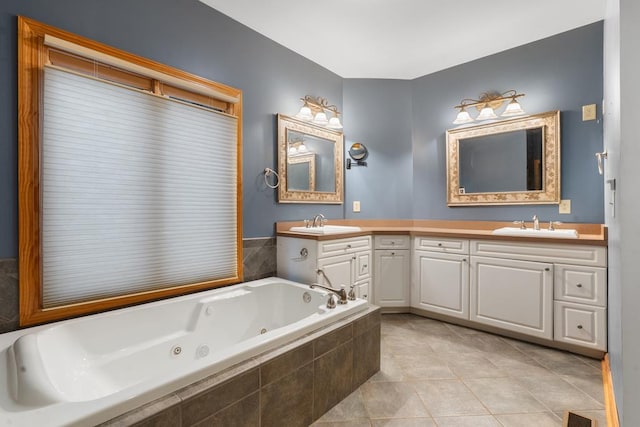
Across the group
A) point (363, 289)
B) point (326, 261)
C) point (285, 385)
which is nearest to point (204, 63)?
point (326, 261)

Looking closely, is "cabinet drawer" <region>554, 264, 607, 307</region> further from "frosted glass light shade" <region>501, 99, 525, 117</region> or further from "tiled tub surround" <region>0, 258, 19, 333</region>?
"tiled tub surround" <region>0, 258, 19, 333</region>

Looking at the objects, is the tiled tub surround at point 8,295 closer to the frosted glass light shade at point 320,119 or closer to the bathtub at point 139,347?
the bathtub at point 139,347

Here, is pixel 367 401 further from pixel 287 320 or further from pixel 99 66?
pixel 99 66

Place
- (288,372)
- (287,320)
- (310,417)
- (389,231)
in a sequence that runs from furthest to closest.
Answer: (389,231), (287,320), (310,417), (288,372)

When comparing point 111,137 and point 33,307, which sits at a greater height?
point 111,137

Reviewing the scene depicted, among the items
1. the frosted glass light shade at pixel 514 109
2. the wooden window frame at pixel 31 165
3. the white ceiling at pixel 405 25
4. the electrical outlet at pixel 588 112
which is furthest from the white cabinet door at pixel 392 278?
the wooden window frame at pixel 31 165

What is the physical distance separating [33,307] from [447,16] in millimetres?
3339

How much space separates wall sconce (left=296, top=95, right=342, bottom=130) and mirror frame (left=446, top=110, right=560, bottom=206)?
1214mm

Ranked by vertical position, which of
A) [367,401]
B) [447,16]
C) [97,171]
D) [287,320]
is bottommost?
[367,401]

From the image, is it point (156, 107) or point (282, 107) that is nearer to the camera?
point (156, 107)

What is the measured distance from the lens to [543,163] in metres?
2.80

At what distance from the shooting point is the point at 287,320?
2.34 meters

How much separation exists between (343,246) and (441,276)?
3.22 ft

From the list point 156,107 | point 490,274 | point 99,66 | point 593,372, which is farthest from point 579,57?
point 99,66
